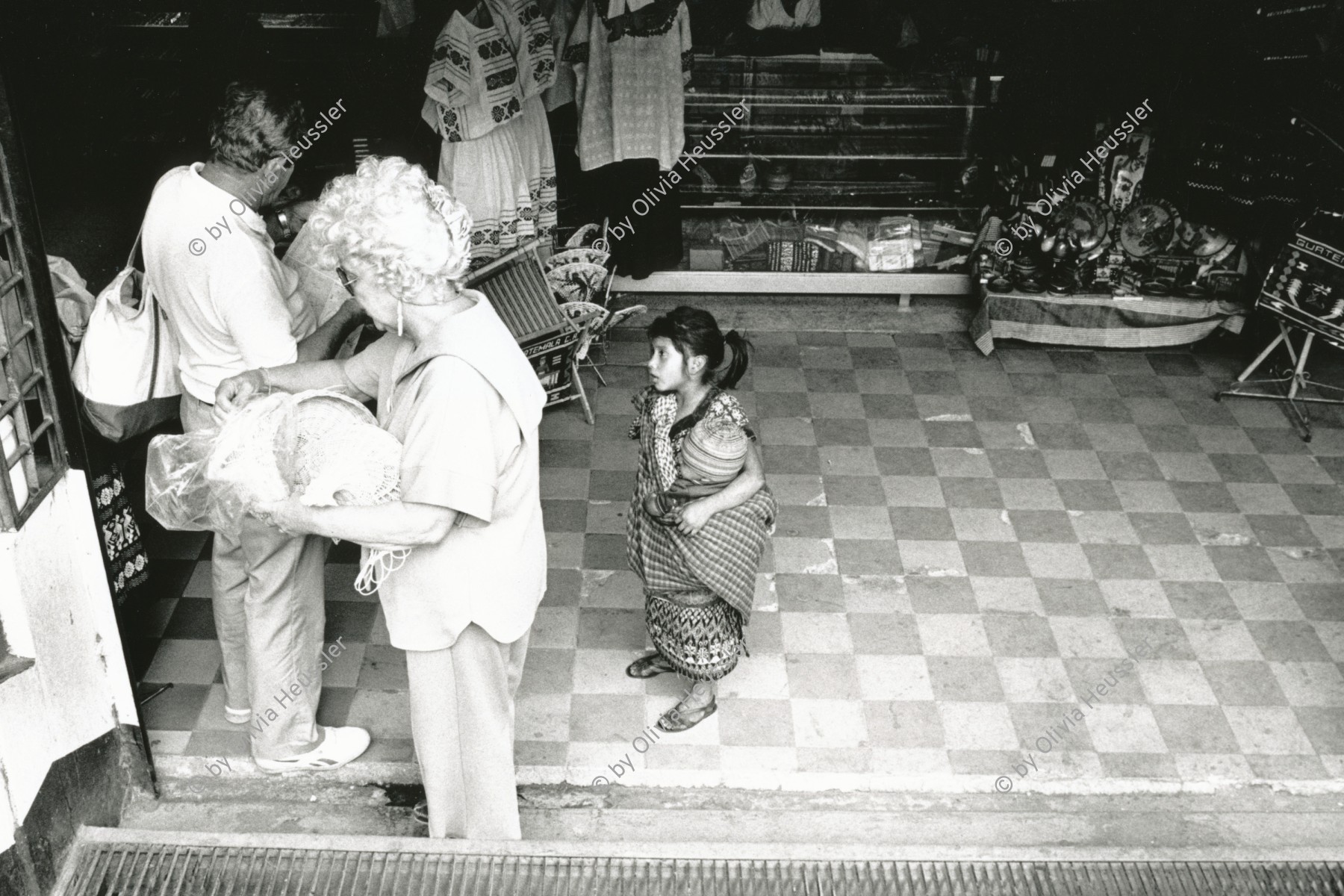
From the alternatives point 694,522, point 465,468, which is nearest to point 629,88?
point 694,522

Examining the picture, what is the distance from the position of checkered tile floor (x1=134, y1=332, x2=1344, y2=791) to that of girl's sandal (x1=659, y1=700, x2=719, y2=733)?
0.10 feet

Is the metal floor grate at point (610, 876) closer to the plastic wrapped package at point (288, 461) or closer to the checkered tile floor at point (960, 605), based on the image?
the checkered tile floor at point (960, 605)

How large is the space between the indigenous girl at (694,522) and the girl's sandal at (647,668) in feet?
0.82

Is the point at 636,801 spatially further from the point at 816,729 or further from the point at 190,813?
the point at 190,813

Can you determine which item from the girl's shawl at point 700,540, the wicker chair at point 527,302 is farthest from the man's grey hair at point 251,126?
the wicker chair at point 527,302

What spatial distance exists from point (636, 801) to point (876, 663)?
1035 millimetres

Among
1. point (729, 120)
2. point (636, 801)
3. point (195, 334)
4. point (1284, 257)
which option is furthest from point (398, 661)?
point (1284, 257)

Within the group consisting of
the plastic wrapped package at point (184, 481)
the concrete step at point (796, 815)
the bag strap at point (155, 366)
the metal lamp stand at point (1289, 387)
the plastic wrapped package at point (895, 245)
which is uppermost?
the bag strap at point (155, 366)

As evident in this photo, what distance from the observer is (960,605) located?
4.45 meters

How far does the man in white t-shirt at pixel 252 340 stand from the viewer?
2.97m

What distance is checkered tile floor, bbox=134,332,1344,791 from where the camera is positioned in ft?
12.4

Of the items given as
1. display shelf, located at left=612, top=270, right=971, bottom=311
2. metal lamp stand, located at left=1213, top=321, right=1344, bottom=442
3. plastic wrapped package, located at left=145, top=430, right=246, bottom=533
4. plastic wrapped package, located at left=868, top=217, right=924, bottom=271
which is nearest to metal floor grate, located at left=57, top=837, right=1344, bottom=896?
plastic wrapped package, located at left=145, top=430, right=246, bottom=533

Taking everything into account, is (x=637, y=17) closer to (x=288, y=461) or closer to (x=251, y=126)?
(x=251, y=126)

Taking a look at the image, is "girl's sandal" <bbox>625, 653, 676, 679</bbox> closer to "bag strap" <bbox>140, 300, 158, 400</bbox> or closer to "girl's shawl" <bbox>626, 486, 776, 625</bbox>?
"girl's shawl" <bbox>626, 486, 776, 625</bbox>
